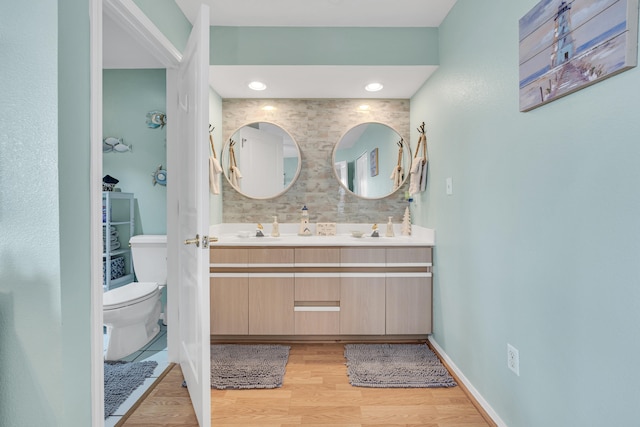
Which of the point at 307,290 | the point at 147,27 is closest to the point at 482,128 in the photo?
the point at 307,290

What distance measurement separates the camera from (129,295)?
2.26 meters

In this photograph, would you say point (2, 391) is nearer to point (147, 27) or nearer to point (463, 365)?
point (147, 27)

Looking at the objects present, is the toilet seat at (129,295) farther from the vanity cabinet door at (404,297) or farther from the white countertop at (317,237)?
the vanity cabinet door at (404,297)

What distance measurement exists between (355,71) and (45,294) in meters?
2.18

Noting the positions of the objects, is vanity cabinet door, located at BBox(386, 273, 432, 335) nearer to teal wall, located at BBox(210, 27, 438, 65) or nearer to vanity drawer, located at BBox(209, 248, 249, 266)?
vanity drawer, located at BBox(209, 248, 249, 266)

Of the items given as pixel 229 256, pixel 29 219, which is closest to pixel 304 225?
pixel 229 256

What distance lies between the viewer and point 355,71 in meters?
2.32

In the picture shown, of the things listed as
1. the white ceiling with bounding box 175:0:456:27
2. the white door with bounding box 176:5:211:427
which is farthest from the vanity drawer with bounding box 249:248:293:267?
the white ceiling with bounding box 175:0:456:27

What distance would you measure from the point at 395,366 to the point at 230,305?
126cm

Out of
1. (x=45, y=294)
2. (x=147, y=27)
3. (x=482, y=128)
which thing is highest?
(x=147, y=27)

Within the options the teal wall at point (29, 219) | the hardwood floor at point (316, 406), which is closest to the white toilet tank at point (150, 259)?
the hardwood floor at point (316, 406)

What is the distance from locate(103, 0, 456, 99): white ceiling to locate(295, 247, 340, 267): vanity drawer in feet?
4.37

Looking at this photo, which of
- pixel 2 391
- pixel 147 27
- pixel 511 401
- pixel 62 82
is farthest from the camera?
pixel 147 27

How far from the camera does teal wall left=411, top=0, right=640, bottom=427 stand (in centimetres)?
91
